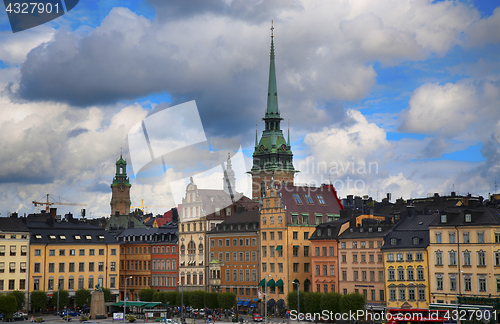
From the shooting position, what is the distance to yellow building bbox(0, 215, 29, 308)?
131250mm

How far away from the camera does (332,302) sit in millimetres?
104000

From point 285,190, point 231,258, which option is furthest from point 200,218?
point 285,190

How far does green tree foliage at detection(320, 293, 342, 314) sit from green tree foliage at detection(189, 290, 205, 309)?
31.3m

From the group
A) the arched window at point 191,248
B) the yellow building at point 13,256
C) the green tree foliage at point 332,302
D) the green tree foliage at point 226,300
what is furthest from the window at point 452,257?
the yellow building at point 13,256

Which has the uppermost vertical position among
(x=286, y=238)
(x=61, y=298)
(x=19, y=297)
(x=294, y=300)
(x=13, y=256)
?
(x=286, y=238)

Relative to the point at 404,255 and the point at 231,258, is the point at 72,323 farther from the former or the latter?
the point at 404,255

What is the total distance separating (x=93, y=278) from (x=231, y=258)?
28.5 metres

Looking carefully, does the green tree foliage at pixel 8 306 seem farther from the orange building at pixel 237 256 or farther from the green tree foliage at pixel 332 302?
the green tree foliage at pixel 332 302

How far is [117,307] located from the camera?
127375 millimetres

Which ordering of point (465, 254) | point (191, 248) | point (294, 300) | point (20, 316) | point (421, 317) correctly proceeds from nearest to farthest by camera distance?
point (421, 317) < point (465, 254) < point (294, 300) < point (20, 316) < point (191, 248)

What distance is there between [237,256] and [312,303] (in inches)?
1253

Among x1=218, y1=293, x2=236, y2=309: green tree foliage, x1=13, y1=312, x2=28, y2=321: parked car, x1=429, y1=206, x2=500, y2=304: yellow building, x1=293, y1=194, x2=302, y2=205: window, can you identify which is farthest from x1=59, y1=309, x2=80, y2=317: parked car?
x1=429, y1=206, x2=500, y2=304: yellow building

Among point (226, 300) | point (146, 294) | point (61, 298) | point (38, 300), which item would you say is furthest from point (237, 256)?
point (38, 300)

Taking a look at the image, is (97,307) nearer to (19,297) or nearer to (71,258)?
(19,297)
